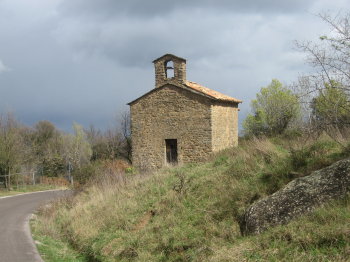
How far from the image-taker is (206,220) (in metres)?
8.94

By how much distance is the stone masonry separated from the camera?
22.4 metres

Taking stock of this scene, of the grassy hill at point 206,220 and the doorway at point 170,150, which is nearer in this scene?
the grassy hill at point 206,220

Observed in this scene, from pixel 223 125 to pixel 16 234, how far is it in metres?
15.1

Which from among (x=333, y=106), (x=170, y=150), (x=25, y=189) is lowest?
(x=25, y=189)

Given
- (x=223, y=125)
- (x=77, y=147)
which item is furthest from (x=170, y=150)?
(x=77, y=147)

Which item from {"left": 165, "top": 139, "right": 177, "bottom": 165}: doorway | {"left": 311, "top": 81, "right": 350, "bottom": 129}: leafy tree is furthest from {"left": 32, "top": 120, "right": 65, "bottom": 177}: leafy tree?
{"left": 311, "top": 81, "right": 350, "bottom": 129}: leafy tree

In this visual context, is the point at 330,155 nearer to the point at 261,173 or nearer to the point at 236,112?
the point at 261,173

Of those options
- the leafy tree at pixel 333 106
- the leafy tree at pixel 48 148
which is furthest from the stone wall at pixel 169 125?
the leafy tree at pixel 48 148

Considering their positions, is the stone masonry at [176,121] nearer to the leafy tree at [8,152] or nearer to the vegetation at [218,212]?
the vegetation at [218,212]

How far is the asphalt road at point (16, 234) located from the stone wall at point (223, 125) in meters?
11.4

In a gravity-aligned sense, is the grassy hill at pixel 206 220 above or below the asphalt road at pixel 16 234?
above

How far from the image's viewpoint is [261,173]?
10.1 meters

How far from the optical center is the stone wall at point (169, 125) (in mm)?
22391

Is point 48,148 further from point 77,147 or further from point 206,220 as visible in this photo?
point 206,220
